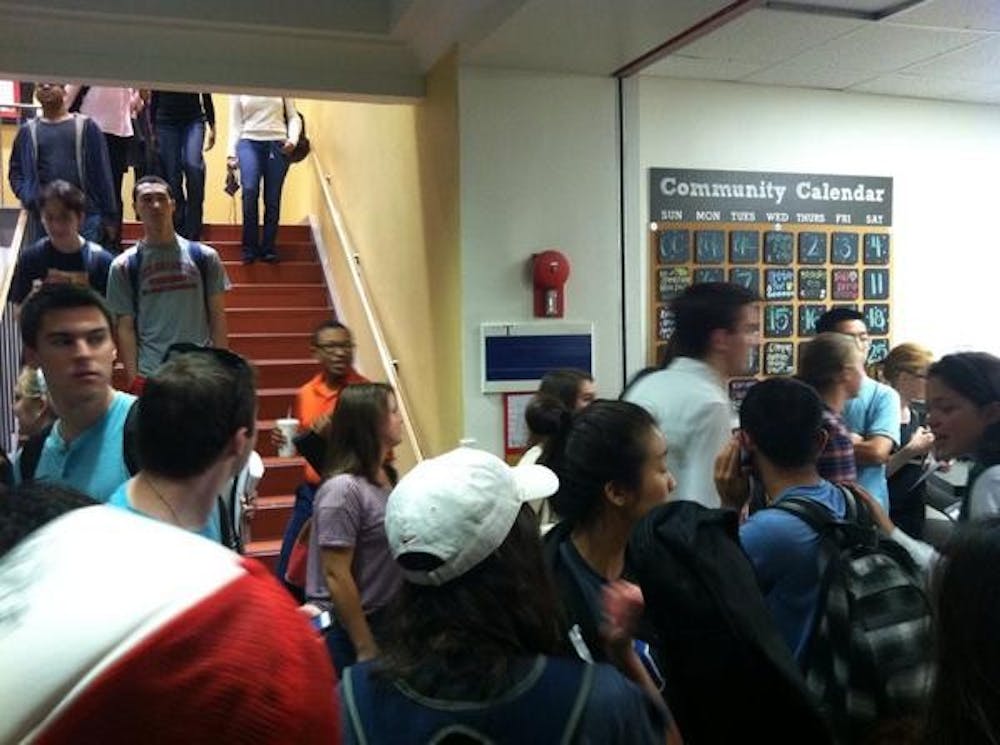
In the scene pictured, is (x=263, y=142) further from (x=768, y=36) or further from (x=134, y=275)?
(x=768, y=36)

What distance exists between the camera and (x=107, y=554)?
515 mm

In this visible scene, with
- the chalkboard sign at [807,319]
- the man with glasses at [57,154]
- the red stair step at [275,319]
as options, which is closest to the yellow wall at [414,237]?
the red stair step at [275,319]

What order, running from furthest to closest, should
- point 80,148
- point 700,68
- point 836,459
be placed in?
point 80,148 < point 700,68 < point 836,459

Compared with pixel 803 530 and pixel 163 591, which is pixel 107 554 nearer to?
pixel 163 591

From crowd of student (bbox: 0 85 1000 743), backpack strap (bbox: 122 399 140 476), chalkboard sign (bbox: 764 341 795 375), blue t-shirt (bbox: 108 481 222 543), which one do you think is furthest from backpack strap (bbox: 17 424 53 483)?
chalkboard sign (bbox: 764 341 795 375)

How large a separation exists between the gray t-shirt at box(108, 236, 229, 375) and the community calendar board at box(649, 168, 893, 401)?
2279 millimetres

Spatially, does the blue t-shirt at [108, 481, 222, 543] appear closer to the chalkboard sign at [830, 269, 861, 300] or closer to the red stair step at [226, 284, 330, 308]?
the chalkboard sign at [830, 269, 861, 300]

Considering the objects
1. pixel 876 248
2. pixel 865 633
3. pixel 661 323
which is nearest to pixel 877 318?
pixel 876 248

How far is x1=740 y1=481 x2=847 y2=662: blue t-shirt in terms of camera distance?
78.0 inches

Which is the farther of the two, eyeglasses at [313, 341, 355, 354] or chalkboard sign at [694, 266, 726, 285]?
chalkboard sign at [694, 266, 726, 285]

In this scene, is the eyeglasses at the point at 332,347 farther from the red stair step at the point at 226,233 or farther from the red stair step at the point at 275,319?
the red stair step at the point at 226,233

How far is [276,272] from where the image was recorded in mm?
7207

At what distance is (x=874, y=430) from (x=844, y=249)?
1856 millimetres

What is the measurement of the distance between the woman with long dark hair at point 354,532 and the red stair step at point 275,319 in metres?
3.86
